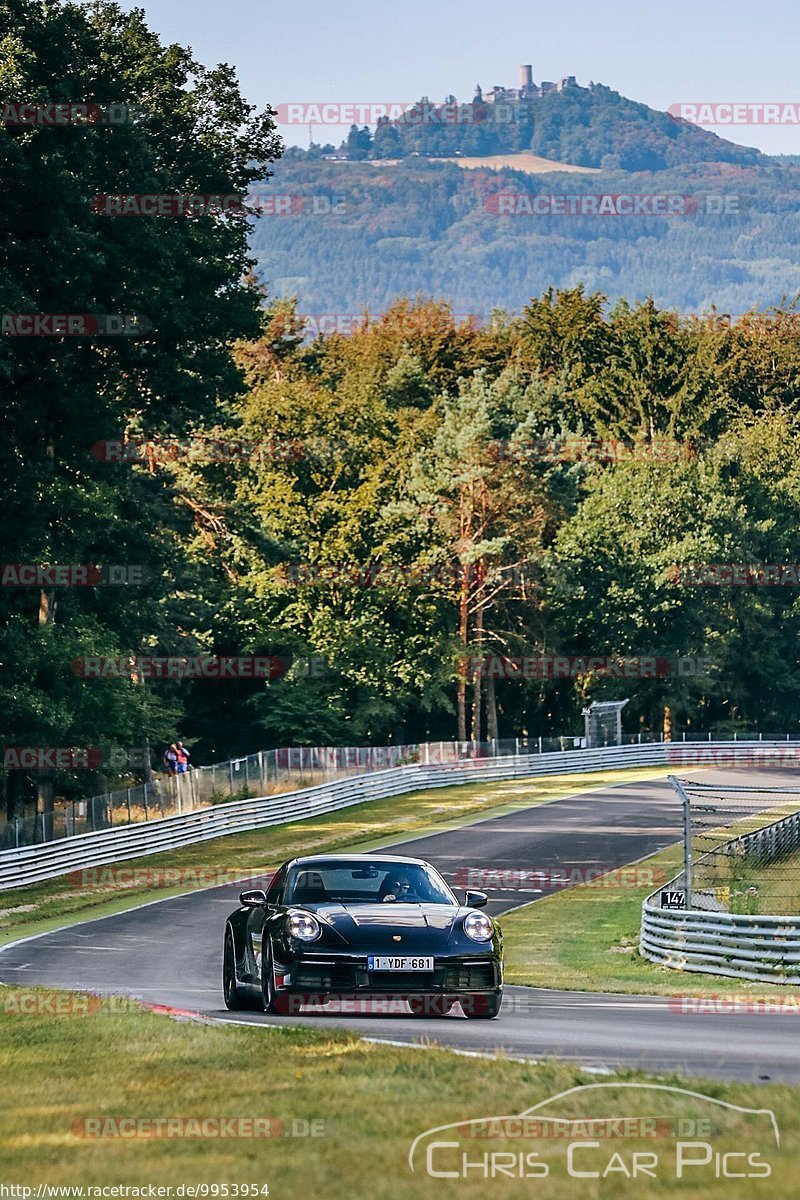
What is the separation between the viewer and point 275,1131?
26.0ft

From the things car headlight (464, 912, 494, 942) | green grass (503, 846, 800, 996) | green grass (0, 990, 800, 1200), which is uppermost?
green grass (0, 990, 800, 1200)

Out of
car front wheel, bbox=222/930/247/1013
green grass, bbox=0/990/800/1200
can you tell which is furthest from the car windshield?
green grass, bbox=0/990/800/1200

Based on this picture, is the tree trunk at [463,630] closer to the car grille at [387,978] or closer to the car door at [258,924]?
the car door at [258,924]

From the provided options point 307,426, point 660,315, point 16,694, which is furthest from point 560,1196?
point 660,315

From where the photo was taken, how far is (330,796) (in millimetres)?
58719

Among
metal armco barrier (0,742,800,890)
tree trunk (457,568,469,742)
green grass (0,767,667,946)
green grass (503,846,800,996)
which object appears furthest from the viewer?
tree trunk (457,568,469,742)

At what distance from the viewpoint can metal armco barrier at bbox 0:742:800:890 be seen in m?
42.0

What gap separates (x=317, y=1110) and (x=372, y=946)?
6.06 m

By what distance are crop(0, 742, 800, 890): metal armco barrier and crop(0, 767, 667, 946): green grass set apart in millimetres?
362

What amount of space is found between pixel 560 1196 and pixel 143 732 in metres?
47.7

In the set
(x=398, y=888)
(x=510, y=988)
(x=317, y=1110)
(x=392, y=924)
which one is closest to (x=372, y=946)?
(x=392, y=924)

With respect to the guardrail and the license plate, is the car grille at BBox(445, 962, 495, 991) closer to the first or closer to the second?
the license plate

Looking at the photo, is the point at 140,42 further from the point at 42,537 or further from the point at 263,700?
the point at 263,700

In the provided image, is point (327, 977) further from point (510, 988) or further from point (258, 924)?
point (510, 988)
